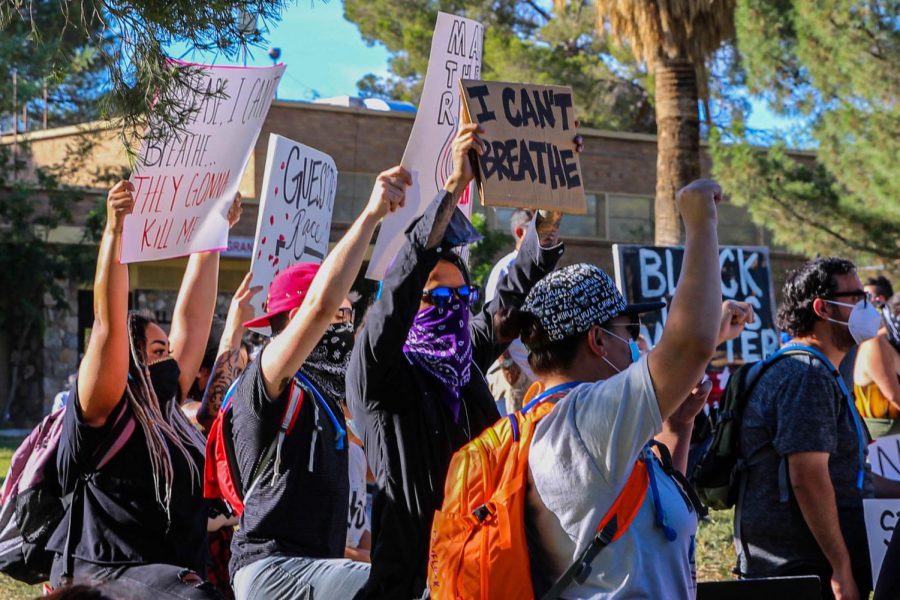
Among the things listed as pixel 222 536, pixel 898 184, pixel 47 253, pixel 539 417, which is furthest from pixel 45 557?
pixel 47 253

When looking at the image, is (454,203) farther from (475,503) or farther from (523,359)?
(523,359)

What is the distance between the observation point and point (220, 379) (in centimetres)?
557

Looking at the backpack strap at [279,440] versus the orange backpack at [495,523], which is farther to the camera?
the backpack strap at [279,440]

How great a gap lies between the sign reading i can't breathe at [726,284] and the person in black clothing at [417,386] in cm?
545

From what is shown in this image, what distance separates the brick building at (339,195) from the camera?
27.2 meters

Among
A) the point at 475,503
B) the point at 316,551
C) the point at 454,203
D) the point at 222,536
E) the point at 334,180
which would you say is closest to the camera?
the point at 475,503

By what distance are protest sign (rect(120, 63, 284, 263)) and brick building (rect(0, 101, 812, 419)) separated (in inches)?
738

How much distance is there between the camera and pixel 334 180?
7082 millimetres

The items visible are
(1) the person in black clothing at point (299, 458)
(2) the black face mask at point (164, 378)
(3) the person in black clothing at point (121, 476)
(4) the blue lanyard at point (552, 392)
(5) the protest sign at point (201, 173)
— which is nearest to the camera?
(4) the blue lanyard at point (552, 392)

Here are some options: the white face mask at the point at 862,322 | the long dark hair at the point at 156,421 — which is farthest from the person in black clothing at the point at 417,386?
the white face mask at the point at 862,322

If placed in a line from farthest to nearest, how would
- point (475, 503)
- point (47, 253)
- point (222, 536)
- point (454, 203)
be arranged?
point (47, 253) → point (222, 536) → point (454, 203) → point (475, 503)

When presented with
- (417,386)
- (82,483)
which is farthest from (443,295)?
(82,483)

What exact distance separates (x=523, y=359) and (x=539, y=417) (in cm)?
455

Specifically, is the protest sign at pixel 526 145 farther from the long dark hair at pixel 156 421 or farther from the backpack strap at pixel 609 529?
the long dark hair at pixel 156 421
